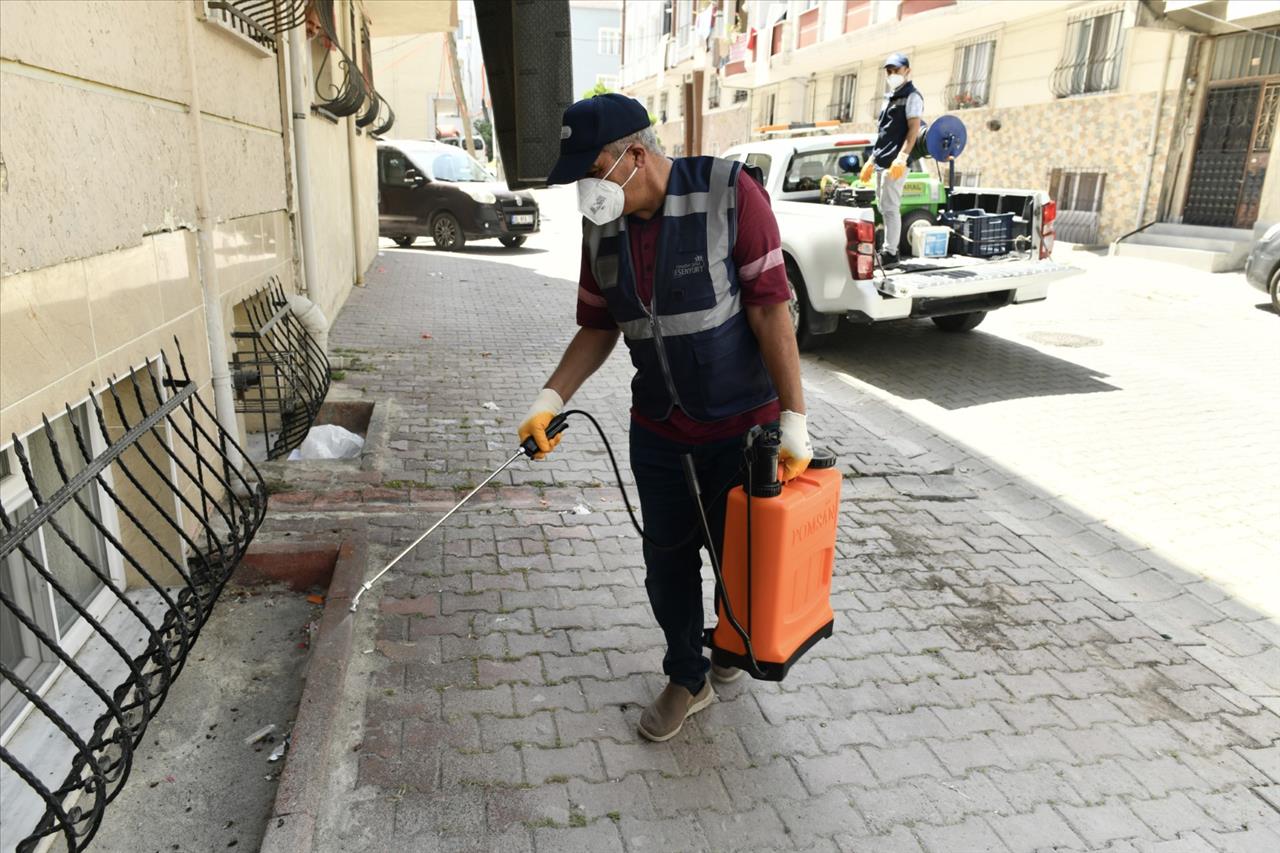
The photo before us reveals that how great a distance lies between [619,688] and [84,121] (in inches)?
97.7

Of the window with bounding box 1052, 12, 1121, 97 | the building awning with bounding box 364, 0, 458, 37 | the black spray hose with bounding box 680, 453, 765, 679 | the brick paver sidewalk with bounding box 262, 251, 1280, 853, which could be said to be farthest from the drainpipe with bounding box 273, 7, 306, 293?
the window with bounding box 1052, 12, 1121, 97

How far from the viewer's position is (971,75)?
19.8 meters

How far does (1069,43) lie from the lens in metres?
17.0

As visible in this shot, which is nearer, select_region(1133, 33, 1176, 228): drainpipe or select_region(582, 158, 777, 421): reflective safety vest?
select_region(582, 158, 777, 421): reflective safety vest

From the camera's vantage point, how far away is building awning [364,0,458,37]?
42.3 ft

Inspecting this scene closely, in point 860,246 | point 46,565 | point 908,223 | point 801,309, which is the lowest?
point 46,565

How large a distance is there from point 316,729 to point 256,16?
13.3ft

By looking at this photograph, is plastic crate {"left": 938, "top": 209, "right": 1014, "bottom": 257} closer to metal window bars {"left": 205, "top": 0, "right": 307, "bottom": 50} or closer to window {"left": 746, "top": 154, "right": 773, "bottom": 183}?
window {"left": 746, "top": 154, "right": 773, "bottom": 183}

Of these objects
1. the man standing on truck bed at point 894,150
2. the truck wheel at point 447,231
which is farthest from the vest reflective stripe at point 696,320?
the truck wheel at point 447,231

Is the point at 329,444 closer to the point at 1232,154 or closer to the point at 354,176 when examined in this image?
the point at 354,176

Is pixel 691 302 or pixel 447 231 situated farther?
pixel 447 231

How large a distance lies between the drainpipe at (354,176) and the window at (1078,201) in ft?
41.5

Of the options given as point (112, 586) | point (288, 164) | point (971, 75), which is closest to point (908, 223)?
point (288, 164)

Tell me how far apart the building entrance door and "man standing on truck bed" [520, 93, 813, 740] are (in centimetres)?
1482
